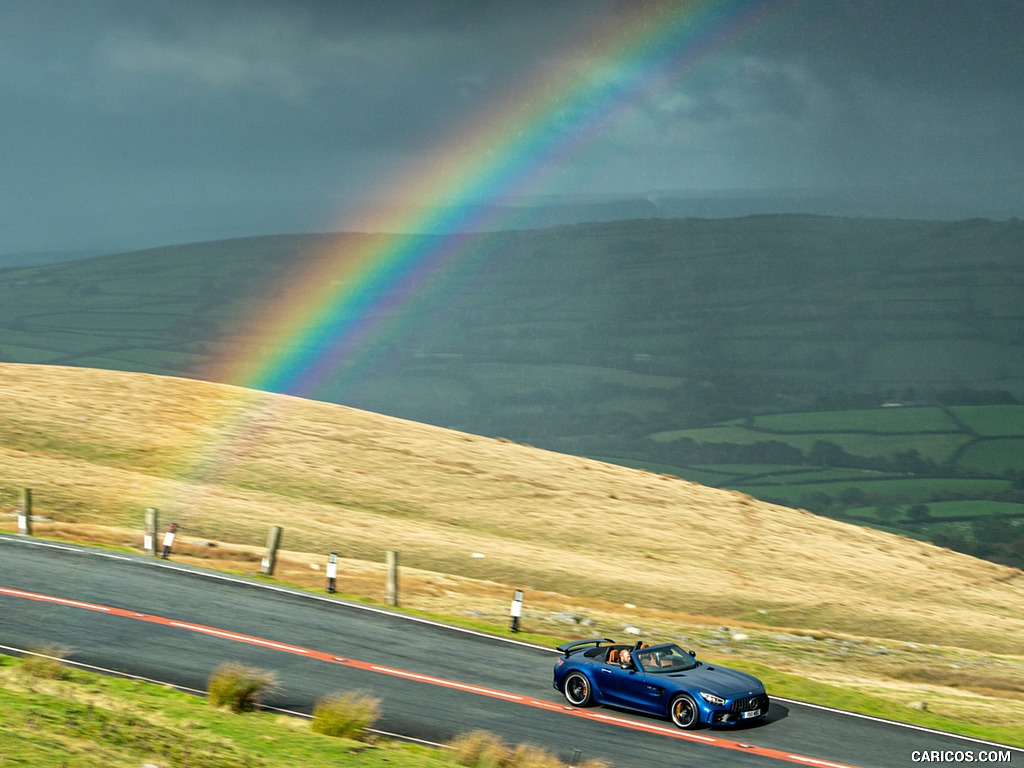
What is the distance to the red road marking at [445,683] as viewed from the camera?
59.5 ft

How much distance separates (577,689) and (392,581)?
10.7 metres

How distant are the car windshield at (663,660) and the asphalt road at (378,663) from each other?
980mm

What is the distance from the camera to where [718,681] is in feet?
63.5

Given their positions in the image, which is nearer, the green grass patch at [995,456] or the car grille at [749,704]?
the car grille at [749,704]

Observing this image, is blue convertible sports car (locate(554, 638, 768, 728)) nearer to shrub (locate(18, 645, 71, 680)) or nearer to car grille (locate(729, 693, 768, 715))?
car grille (locate(729, 693, 768, 715))

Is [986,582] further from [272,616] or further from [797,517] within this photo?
[272,616]

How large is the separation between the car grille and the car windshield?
4.19 feet

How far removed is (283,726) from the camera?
55.2 feet

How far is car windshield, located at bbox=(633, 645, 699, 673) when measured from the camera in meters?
19.6

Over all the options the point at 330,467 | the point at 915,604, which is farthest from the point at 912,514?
the point at 330,467

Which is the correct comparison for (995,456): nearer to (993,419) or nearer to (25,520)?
(993,419)

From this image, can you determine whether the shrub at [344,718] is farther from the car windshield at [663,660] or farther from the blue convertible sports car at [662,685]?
the car windshield at [663,660]

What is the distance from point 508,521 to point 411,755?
112 feet

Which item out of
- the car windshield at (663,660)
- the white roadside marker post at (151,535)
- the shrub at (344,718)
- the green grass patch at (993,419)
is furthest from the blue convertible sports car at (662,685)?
the green grass patch at (993,419)
